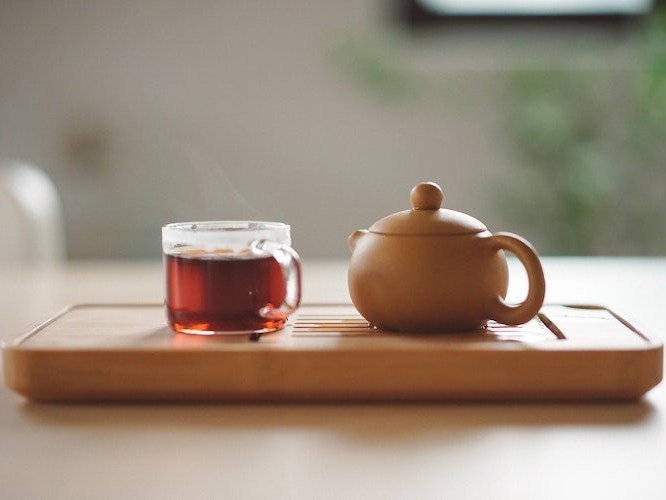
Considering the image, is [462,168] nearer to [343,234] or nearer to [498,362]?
[343,234]

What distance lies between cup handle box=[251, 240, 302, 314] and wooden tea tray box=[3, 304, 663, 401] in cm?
9

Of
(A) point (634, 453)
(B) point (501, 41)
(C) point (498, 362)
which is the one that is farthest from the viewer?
(B) point (501, 41)

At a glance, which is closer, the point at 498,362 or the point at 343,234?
the point at 498,362

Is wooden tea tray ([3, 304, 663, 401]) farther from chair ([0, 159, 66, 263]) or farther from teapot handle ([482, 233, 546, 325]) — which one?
Answer: chair ([0, 159, 66, 263])

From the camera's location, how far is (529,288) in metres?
0.76

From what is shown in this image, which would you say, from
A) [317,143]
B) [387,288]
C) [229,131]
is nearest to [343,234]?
[317,143]

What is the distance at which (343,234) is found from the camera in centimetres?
321

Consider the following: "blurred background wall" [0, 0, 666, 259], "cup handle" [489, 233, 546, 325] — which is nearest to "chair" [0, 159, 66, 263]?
"blurred background wall" [0, 0, 666, 259]

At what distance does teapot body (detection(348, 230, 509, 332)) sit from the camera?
29.5 inches

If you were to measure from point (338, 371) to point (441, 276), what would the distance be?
128mm

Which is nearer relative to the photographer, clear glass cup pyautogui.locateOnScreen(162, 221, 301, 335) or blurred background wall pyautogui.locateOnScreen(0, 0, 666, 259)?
clear glass cup pyautogui.locateOnScreen(162, 221, 301, 335)

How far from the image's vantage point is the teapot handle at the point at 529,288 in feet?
2.48

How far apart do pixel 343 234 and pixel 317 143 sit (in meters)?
0.35

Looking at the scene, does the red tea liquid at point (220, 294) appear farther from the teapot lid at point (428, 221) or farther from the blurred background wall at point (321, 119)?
the blurred background wall at point (321, 119)
